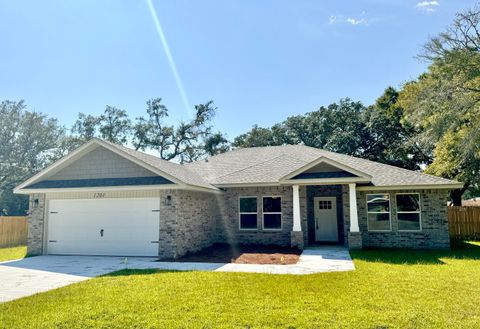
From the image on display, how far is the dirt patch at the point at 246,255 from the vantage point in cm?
1180

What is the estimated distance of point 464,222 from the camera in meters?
18.7

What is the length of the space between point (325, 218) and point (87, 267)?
Answer: 11.0 m

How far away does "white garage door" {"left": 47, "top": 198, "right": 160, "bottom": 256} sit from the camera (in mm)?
13211

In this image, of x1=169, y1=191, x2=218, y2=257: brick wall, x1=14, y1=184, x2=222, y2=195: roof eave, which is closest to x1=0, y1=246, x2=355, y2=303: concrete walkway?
x1=169, y1=191, x2=218, y2=257: brick wall

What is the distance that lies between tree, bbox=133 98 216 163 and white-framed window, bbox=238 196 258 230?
20.8 m

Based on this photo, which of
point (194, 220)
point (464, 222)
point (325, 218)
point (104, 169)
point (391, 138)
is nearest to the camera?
point (104, 169)

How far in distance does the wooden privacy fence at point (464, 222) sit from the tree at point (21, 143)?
127 ft

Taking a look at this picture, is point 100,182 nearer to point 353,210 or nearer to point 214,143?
point 353,210

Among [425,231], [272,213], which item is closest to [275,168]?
[272,213]

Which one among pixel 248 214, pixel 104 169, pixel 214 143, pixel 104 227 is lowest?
pixel 104 227

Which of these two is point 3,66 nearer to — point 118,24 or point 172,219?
point 118,24

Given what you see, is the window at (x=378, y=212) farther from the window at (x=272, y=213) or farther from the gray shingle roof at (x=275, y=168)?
the window at (x=272, y=213)

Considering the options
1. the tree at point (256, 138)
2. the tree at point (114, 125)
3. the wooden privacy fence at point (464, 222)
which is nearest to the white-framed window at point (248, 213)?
the wooden privacy fence at point (464, 222)

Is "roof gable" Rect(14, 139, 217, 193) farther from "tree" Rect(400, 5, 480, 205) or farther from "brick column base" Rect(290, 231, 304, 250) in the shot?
"tree" Rect(400, 5, 480, 205)
